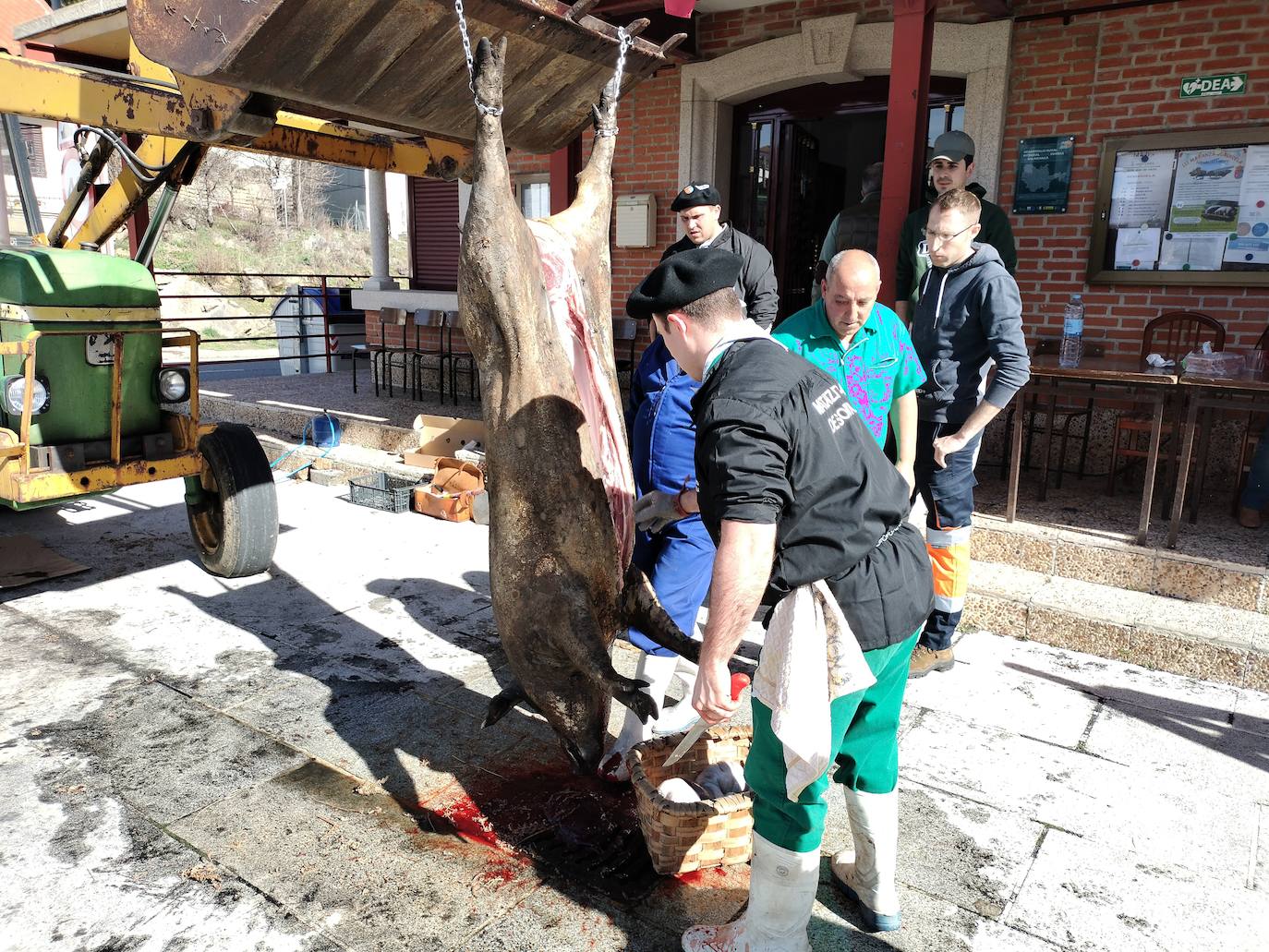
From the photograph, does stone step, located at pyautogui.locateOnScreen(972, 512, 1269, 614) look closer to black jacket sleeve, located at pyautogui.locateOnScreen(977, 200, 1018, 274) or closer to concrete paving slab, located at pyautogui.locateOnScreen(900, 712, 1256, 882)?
black jacket sleeve, located at pyautogui.locateOnScreen(977, 200, 1018, 274)

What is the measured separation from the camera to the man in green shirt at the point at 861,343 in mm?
3336

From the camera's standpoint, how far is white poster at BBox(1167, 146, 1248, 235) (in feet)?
19.8

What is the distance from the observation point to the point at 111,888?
8.66 ft

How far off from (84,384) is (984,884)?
4905 millimetres

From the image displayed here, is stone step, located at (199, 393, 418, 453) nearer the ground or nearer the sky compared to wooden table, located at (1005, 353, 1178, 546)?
nearer the ground

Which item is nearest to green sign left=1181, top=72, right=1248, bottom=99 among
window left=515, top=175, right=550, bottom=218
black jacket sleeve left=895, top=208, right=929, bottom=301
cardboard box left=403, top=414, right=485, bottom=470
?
black jacket sleeve left=895, top=208, right=929, bottom=301

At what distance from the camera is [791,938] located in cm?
229

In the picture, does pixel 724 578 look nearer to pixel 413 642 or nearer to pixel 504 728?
pixel 504 728

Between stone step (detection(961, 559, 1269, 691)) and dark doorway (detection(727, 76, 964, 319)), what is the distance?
4.58 m

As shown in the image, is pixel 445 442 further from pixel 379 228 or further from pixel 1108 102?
pixel 379 228

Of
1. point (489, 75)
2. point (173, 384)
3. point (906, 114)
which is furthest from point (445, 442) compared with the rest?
point (489, 75)

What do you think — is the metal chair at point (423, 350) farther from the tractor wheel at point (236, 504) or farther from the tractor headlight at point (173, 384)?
the tractor headlight at point (173, 384)

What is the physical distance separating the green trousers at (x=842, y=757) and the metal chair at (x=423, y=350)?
26.9 ft

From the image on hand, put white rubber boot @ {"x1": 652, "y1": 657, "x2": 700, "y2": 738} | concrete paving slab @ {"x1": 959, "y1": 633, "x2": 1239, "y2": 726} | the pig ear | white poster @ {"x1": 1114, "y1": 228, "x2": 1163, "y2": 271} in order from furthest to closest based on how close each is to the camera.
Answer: white poster @ {"x1": 1114, "y1": 228, "x2": 1163, "y2": 271} → concrete paving slab @ {"x1": 959, "y1": 633, "x2": 1239, "y2": 726} → white rubber boot @ {"x1": 652, "y1": 657, "x2": 700, "y2": 738} → the pig ear
